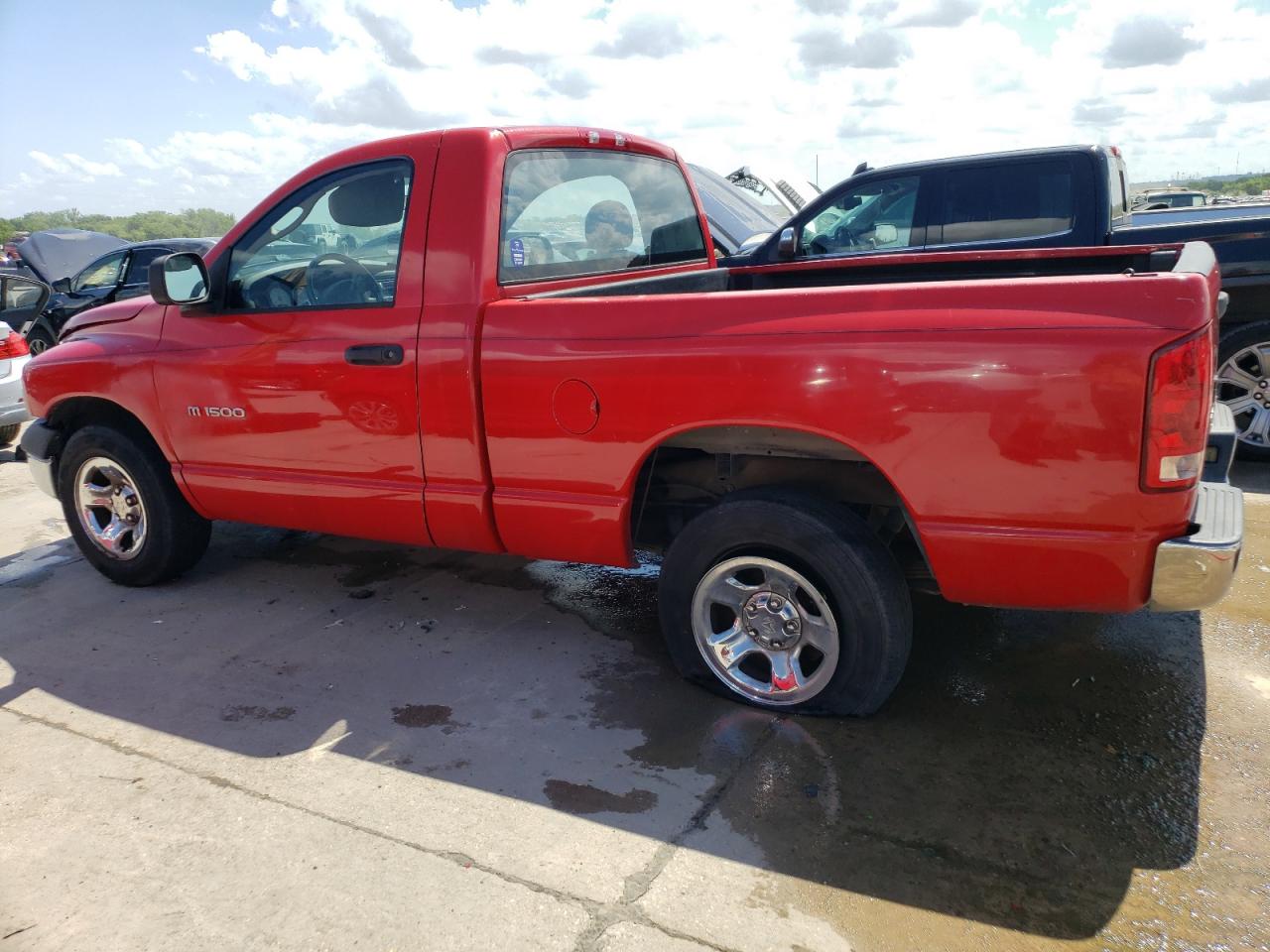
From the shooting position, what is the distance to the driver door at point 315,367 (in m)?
3.67

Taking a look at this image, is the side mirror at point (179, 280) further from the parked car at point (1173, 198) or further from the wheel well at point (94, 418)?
the parked car at point (1173, 198)

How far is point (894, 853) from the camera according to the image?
259 cm

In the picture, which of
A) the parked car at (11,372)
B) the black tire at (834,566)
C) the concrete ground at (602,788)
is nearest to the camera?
the concrete ground at (602,788)

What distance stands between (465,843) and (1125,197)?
6.66 m

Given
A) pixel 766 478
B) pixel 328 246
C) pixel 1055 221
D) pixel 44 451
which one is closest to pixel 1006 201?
pixel 1055 221

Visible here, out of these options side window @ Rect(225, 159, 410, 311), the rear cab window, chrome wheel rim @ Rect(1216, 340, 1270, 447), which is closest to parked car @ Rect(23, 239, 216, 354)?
side window @ Rect(225, 159, 410, 311)

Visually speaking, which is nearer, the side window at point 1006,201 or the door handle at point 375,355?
the door handle at point 375,355

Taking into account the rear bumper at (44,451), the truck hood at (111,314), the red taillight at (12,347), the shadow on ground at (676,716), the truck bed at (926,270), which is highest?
the truck hood at (111,314)

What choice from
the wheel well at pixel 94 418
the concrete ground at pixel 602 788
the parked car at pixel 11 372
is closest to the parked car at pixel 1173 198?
the concrete ground at pixel 602 788

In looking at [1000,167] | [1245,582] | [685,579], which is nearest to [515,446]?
[685,579]

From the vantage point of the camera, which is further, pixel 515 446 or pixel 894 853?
pixel 515 446

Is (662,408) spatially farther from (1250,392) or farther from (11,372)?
Result: (11,372)

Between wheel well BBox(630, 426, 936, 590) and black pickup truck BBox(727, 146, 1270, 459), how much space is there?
3.94 m

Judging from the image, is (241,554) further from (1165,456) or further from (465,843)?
(1165,456)
